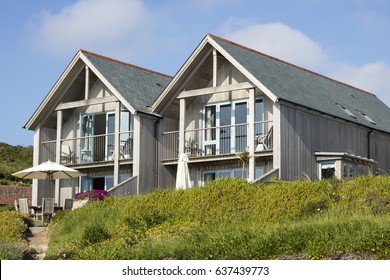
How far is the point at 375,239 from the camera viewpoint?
50.6 ft

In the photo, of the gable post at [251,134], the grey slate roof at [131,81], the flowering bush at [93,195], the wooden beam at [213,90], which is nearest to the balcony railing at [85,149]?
the grey slate roof at [131,81]

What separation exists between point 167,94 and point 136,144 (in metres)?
2.43

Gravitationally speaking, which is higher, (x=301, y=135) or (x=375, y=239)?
(x=301, y=135)

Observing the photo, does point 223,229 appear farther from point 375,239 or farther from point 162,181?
point 162,181

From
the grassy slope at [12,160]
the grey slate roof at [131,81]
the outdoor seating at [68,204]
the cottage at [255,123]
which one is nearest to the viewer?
the cottage at [255,123]

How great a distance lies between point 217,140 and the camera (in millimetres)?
32719

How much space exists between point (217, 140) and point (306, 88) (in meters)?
4.63

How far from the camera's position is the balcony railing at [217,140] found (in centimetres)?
3122

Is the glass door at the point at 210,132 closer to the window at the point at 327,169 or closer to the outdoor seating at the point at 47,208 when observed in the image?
the window at the point at 327,169

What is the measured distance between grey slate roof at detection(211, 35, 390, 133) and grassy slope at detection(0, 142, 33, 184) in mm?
25534

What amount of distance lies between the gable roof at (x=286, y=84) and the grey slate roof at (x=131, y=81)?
1113 millimetres

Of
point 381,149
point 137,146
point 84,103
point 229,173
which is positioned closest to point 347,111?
point 381,149

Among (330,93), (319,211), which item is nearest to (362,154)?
(330,93)
